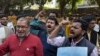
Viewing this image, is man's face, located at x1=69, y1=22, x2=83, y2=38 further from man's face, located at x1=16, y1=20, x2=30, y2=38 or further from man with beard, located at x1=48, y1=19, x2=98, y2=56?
man's face, located at x1=16, y1=20, x2=30, y2=38

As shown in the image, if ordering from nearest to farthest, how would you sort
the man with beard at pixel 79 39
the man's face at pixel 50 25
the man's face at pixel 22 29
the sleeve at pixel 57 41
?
the man with beard at pixel 79 39 → the man's face at pixel 22 29 → the sleeve at pixel 57 41 → the man's face at pixel 50 25

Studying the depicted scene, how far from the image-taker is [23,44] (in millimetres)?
5230

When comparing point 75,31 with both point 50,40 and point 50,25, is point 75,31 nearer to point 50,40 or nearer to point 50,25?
point 50,40

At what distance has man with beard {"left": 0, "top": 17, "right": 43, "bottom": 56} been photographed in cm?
518

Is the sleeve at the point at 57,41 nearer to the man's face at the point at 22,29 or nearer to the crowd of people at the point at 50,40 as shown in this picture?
the crowd of people at the point at 50,40

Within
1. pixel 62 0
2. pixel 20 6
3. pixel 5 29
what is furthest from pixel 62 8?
pixel 5 29

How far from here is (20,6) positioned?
124 ft

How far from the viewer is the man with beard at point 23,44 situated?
5.18m

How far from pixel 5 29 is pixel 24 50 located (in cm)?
185

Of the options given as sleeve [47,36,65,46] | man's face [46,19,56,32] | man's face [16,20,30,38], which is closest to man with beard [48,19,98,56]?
sleeve [47,36,65,46]

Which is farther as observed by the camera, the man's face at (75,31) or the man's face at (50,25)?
the man's face at (50,25)

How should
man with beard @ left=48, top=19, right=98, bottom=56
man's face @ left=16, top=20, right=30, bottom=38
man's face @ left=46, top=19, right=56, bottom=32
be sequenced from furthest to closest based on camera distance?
man's face @ left=46, top=19, right=56, bottom=32
man's face @ left=16, top=20, right=30, bottom=38
man with beard @ left=48, top=19, right=98, bottom=56

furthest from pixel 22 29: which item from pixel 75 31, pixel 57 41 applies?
pixel 75 31

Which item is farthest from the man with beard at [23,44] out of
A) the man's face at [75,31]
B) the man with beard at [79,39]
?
the man's face at [75,31]
